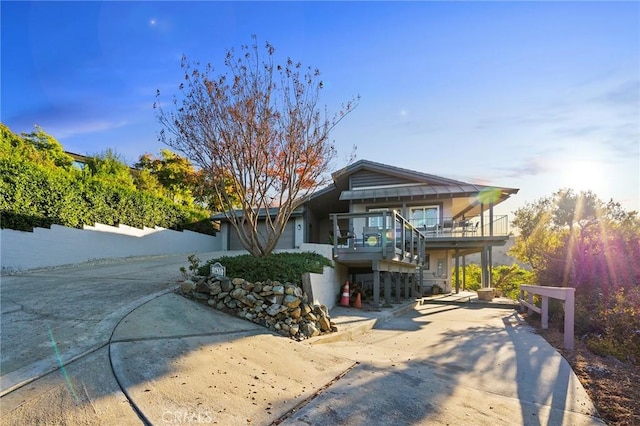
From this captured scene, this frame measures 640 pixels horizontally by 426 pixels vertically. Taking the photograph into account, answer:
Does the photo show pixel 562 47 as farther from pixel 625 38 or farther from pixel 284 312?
pixel 284 312

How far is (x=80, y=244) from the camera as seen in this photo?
1366 cm

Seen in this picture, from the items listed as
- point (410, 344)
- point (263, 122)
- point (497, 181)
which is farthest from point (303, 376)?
point (497, 181)

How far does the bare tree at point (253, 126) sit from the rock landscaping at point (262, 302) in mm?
1828

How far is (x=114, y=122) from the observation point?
10.3 metres

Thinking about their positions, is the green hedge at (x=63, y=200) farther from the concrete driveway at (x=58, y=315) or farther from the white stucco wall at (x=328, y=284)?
the white stucco wall at (x=328, y=284)

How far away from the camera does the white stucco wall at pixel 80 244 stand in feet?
35.9

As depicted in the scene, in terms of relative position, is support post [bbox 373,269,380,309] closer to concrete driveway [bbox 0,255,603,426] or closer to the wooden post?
concrete driveway [bbox 0,255,603,426]

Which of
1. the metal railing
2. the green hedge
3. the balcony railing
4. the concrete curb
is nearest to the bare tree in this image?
the concrete curb

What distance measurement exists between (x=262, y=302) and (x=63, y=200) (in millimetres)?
10408

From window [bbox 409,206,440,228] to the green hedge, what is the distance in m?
13.0

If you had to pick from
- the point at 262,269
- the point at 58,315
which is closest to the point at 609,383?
the point at 262,269

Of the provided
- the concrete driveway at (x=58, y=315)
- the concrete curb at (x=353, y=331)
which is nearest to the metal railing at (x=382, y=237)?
the concrete curb at (x=353, y=331)

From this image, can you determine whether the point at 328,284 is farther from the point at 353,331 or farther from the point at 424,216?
the point at 424,216

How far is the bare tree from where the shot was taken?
8.14 meters
